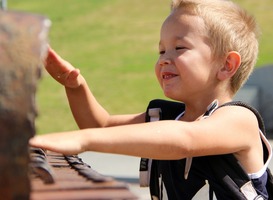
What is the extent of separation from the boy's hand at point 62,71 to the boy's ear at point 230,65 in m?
0.46

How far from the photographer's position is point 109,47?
1634cm

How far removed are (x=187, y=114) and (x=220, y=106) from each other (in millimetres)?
188

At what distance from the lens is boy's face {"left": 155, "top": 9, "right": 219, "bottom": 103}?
227 centimetres

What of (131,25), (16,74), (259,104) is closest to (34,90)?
(16,74)

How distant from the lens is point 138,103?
11758 mm

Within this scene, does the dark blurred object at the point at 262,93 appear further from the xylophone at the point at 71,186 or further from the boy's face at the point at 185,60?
the xylophone at the point at 71,186

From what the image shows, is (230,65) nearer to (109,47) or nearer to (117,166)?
(117,166)

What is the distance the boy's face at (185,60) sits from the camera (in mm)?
2266

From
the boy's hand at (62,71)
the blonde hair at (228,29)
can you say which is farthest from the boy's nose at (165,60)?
the boy's hand at (62,71)

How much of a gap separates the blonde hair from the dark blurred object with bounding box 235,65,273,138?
6695 millimetres

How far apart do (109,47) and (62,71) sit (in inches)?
548

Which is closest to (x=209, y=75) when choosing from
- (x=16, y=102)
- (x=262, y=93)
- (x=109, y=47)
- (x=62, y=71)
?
(x=62, y=71)

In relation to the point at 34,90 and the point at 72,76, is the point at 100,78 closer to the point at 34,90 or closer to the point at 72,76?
the point at 72,76

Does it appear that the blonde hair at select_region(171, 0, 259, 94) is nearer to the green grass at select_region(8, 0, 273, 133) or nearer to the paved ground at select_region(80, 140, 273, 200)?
the paved ground at select_region(80, 140, 273, 200)
